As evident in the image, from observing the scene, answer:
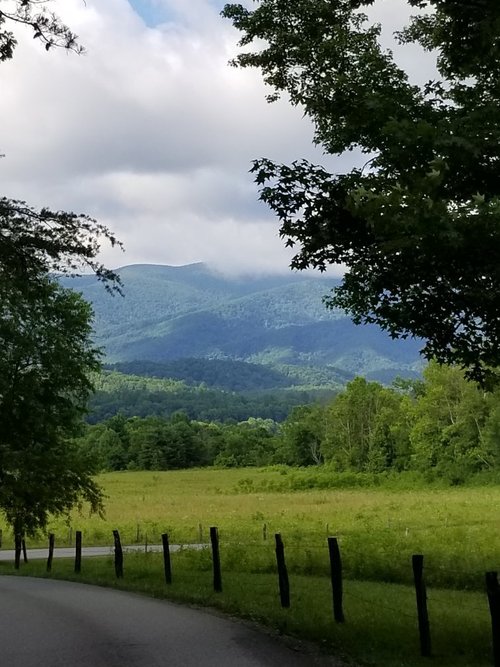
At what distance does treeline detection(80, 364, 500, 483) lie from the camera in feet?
248

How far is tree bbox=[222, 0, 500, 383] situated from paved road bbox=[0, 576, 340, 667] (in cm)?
440

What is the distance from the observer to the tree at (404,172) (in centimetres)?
720

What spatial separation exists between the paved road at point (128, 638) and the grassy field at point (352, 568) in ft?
2.41

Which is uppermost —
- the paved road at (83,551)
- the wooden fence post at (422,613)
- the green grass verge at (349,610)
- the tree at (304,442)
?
the tree at (304,442)

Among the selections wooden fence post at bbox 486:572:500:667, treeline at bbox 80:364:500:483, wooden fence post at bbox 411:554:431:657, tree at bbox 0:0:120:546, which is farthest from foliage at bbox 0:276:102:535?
wooden fence post at bbox 486:572:500:667

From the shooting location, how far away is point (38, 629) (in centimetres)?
1031

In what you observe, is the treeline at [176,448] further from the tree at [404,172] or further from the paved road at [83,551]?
the tree at [404,172]

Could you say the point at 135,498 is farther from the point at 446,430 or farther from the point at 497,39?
the point at 497,39

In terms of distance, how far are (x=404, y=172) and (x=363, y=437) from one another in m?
92.9

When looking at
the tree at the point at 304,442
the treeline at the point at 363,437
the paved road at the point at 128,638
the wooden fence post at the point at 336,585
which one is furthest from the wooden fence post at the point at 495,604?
the tree at the point at 304,442

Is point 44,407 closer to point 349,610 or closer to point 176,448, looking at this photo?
point 349,610

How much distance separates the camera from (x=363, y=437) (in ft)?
325

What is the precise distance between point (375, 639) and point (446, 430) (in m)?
71.0

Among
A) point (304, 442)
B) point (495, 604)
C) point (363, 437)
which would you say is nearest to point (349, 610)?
point (495, 604)
